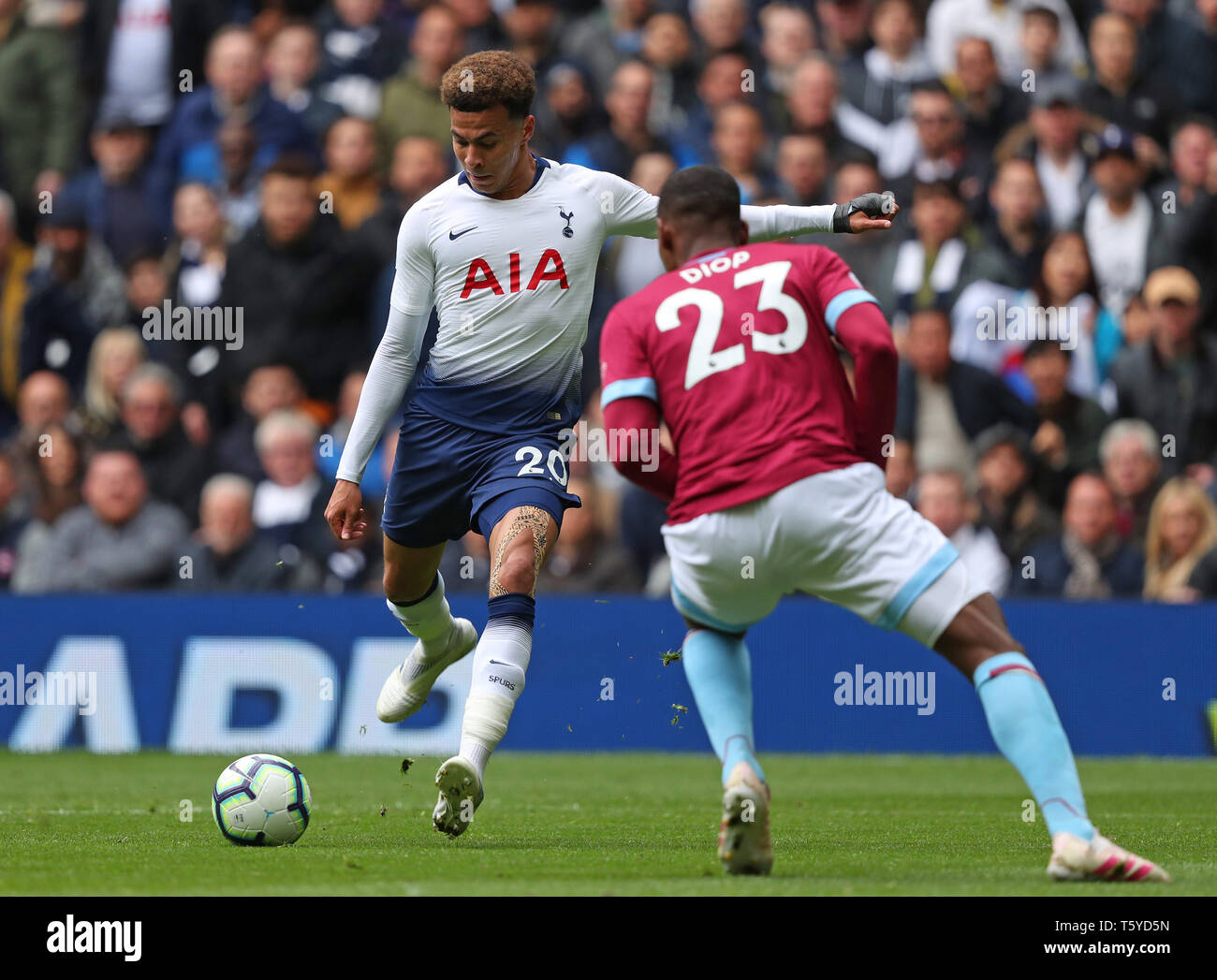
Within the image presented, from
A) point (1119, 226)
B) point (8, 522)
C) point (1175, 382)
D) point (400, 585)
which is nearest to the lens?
point (400, 585)

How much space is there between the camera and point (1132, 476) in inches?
496

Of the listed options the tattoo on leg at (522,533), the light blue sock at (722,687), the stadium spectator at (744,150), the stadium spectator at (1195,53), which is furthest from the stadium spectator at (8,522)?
the stadium spectator at (1195,53)

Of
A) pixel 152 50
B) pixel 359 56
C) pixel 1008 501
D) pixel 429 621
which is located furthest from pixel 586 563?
pixel 152 50

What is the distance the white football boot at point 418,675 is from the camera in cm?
873

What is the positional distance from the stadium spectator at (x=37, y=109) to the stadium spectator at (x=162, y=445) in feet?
9.91

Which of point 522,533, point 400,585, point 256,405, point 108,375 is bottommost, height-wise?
point 400,585

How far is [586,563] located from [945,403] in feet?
8.86

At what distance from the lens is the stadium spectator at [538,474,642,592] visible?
12852 mm

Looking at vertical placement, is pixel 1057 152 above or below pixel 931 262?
above

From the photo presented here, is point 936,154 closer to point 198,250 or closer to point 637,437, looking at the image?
point 198,250

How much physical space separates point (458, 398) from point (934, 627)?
2894 millimetres

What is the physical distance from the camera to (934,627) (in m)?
5.51

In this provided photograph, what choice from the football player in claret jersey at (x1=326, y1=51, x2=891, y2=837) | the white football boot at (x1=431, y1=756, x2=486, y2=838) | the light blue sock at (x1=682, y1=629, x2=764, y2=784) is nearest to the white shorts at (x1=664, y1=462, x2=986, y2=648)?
the light blue sock at (x1=682, y1=629, x2=764, y2=784)

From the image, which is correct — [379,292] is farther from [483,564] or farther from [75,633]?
[75,633]
